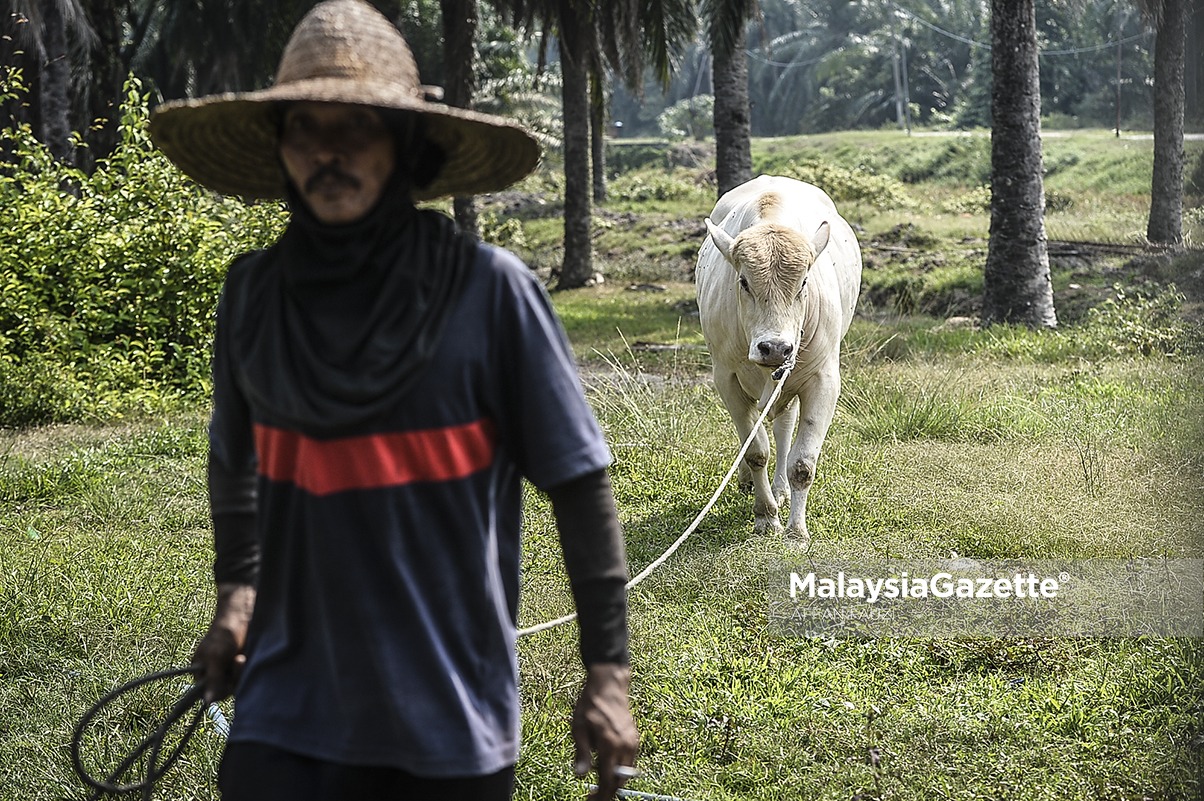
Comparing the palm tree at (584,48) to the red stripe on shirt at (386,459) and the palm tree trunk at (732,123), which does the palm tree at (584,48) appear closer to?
the palm tree trunk at (732,123)

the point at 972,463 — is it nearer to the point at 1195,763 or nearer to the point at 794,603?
the point at 794,603

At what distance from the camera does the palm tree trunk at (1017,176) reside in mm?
13180

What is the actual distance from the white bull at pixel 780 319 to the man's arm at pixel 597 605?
384 centimetres

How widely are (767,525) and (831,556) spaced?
685mm

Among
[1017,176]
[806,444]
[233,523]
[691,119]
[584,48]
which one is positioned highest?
[584,48]

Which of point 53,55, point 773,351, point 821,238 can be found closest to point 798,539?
point 773,351

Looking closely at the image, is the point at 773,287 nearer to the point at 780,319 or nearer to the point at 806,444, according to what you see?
the point at 780,319

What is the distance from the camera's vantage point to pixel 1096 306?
578 inches

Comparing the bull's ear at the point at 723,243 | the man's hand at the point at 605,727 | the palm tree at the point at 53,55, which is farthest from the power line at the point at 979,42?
the man's hand at the point at 605,727

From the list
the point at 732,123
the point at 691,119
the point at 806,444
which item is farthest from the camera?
the point at 691,119

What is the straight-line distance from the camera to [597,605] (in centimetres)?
236

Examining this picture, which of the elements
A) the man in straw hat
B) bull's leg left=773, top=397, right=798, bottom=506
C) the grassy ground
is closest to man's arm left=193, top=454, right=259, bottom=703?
the man in straw hat

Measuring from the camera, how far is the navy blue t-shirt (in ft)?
7.32

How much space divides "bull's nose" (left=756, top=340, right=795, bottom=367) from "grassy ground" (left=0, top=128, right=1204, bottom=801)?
99 centimetres
